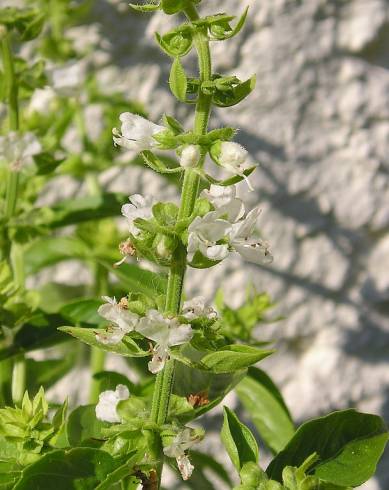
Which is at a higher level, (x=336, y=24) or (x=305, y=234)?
(x=336, y=24)

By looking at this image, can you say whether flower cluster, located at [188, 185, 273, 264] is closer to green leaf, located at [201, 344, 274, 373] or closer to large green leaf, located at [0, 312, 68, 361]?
green leaf, located at [201, 344, 274, 373]

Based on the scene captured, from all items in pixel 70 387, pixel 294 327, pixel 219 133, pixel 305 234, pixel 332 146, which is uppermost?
pixel 219 133

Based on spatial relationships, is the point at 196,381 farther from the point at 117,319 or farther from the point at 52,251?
the point at 52,251

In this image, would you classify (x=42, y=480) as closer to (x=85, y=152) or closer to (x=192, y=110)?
(x=85, y=152)

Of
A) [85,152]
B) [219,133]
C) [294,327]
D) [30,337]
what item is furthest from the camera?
[294,327]

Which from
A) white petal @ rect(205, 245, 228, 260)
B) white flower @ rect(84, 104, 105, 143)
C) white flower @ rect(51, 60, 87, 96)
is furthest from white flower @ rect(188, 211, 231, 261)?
white flower @ rect(84, 104, 105, 143)

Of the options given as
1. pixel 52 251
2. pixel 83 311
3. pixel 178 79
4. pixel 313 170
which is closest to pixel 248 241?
pixel 178 79

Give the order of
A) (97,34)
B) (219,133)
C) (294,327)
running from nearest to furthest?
1. (219,133)
2. (97,34)
3. (294,327)

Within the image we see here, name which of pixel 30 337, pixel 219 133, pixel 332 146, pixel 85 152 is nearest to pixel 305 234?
pixel 332 146
